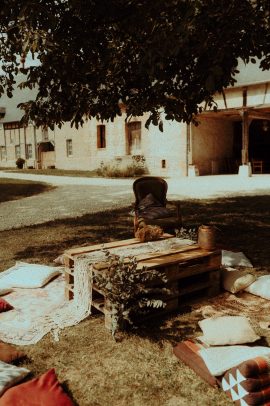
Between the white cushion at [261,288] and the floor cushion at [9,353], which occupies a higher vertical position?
the white cushion at [261,288]

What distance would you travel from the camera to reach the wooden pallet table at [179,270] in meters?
3.63

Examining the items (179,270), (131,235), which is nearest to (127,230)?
(131,235)

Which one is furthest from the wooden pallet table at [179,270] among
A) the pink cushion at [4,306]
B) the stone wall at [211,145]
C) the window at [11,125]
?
the window at [11,125]

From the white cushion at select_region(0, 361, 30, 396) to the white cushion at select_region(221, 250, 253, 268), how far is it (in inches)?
120

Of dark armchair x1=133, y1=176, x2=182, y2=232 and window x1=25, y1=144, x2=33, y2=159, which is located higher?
window x1=25, y1=144, x2=33, y2=159

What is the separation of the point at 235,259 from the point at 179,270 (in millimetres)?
1585

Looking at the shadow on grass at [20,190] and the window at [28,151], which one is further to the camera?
the window at [28,151]

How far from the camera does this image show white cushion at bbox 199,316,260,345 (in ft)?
9.50

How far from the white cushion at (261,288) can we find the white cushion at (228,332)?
0.98m

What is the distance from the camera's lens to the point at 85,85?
5.58 metres

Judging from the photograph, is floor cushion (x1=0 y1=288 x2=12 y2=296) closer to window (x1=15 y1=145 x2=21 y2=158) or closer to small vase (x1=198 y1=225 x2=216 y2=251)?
small vase (x1=198 y1=225 x2=216 y2=251)

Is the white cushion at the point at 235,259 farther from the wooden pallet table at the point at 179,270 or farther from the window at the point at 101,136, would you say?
the window at the point at 101,136

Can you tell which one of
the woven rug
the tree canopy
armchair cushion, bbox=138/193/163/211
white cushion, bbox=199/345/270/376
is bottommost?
the woven rug

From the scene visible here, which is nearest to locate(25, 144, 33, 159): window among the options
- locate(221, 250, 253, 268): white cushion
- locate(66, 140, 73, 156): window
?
locate(66, 140, 73, 156): window
